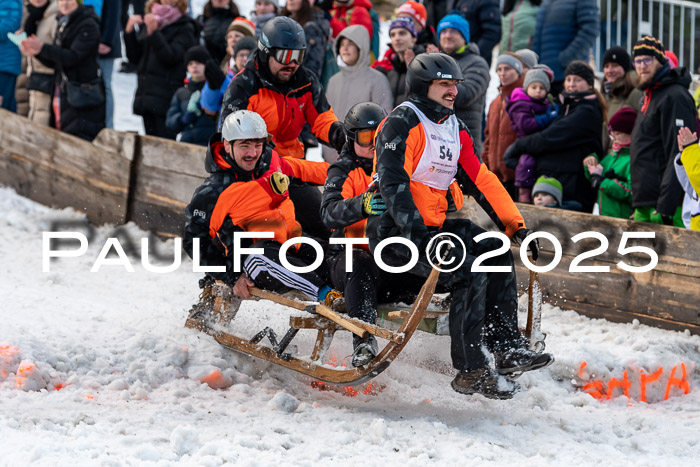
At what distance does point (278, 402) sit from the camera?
5566 mm

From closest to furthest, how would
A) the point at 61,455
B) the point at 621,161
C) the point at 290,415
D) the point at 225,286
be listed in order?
the point at 61,455 < the point at 290,415 < the point at 225,286 < the point at 621,161

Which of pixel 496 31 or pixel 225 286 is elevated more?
pixel 496 31

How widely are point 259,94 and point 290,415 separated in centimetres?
241

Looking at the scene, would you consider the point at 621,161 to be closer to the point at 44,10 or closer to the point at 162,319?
the point at 162,319

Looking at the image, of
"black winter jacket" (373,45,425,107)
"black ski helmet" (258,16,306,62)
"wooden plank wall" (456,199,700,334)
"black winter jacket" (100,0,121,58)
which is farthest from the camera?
"black winter jacket" (100,0,121,58)

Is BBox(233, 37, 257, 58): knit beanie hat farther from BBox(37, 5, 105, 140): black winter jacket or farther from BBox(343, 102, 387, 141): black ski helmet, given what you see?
BBox(343, 102, 387, 141): black ski helmet

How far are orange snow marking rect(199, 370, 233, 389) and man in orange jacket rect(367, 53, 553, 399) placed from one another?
4.33 feet

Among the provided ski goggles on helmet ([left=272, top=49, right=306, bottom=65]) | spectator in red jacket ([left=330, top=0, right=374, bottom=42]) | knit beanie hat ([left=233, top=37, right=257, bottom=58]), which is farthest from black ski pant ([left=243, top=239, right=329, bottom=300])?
spectator in red jacket ([left=330, top=0, right=374, bottom=42])

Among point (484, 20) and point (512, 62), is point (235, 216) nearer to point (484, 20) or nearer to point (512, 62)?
point (512, 62)

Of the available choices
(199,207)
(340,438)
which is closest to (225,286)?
(199,207)

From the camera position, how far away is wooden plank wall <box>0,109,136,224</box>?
31.6 feet

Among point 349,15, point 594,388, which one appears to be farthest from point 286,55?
point 349,15

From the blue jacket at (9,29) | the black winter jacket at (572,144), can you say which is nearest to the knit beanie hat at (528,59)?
the black winter jacket at (572,144)

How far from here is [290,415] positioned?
17.9 feet
